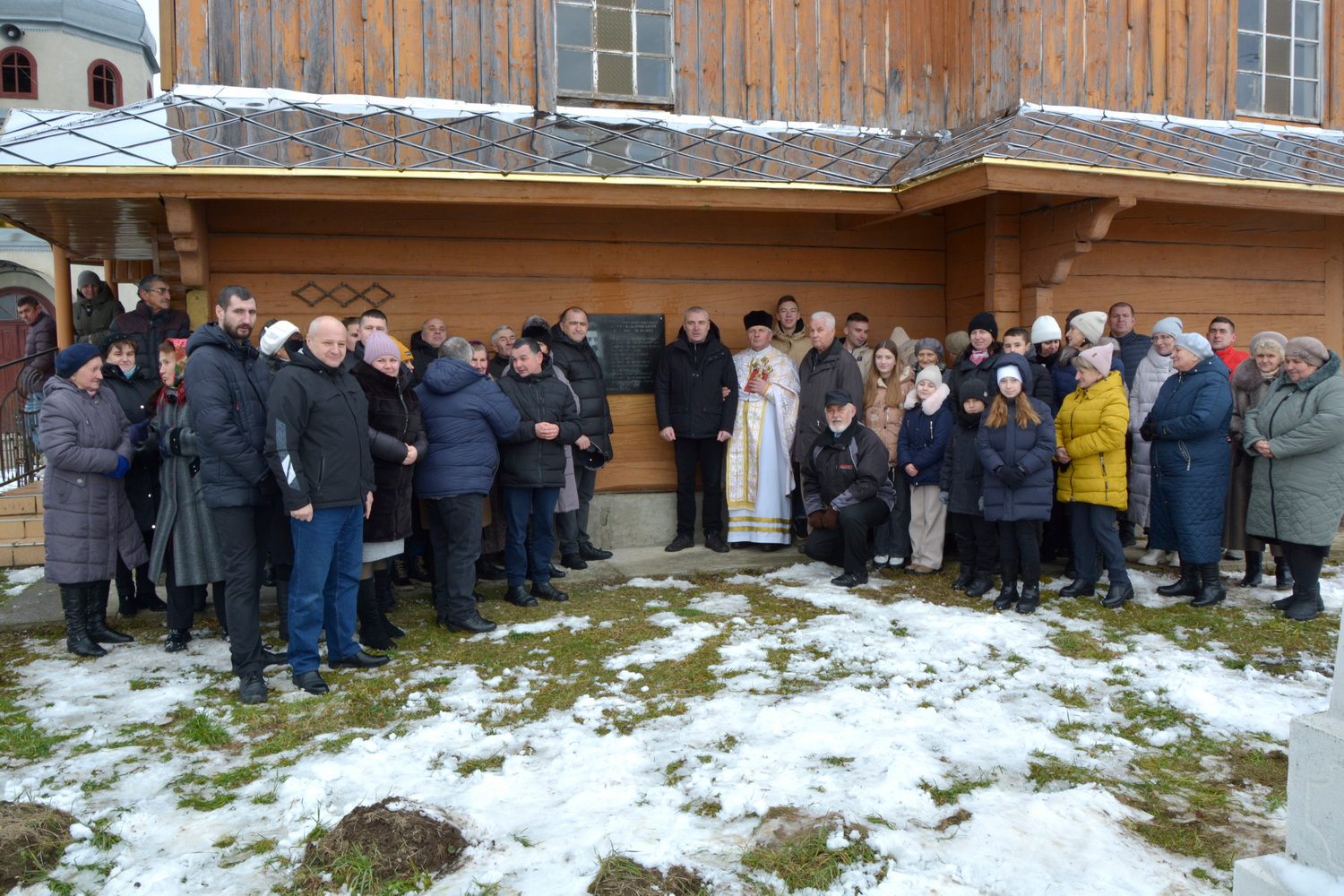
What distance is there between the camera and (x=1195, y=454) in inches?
224

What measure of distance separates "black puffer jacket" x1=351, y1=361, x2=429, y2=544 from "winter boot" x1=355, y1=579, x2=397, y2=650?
0.96ft

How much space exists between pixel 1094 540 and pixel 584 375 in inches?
139

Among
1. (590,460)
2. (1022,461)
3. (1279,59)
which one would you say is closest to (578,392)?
(590,460)

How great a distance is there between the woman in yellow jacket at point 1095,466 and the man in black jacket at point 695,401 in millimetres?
2505

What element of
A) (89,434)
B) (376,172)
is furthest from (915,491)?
(89,434)

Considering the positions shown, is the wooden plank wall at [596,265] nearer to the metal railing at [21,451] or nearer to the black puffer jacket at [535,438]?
the black puffer jacket at [535,438]

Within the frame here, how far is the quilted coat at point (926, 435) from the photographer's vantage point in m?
6.43

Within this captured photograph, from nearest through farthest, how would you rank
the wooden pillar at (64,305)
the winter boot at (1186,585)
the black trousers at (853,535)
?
the winter boot at (1186,585) → the black trousers at (853,535) → the wooden pillar at (64,305)

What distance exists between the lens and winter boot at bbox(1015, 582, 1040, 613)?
560cm

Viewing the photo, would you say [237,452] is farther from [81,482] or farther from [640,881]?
[640,881]

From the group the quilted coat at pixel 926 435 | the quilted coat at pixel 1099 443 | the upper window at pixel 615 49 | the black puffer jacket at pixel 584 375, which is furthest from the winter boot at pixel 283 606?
the quilted coat at pixel 1099 443

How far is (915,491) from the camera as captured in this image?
6695mm

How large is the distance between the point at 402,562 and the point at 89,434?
2221 mm

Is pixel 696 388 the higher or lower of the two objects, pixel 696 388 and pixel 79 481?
the higher
